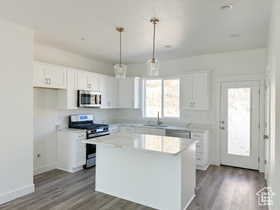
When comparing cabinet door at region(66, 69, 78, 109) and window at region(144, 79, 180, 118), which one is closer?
cabinet door at region(66, 69, 78, 109)

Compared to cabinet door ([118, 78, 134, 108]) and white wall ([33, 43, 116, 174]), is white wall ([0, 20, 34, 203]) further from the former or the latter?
cabinet door ([118, 78, 134, 108])

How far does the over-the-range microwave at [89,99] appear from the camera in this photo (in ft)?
15.5

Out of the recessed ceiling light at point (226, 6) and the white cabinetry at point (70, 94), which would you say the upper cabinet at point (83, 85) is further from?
the recessed ceiling light at point (226, 6)

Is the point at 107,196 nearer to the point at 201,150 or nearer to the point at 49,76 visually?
the point at 201,150

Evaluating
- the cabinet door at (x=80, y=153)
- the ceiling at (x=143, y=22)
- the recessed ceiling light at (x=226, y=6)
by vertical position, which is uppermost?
the ceiling at (x=143, y=22)

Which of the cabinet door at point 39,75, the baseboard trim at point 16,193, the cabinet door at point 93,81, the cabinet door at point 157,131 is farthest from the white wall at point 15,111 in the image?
the cabinet door at point 157,131

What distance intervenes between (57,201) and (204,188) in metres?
2.54

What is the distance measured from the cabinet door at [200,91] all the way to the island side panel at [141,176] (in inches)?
105

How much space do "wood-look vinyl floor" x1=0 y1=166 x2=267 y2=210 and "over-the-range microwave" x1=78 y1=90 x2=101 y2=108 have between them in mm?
1628

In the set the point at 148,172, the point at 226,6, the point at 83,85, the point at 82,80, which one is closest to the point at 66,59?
the point at 82,80

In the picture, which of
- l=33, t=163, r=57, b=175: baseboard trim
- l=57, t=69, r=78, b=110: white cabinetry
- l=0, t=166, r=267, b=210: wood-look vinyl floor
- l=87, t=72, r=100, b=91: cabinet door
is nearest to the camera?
l=0, t=166, r=267, b=210: wood-look vinyl floor

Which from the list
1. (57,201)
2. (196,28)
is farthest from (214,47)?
(57,201)

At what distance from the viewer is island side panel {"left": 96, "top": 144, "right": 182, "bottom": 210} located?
2717mm

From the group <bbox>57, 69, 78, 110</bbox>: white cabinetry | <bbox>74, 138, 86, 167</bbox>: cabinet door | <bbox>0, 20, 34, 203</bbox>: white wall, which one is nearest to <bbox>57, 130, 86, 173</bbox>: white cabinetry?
<bbox>74, 138, 86, 167</bbox>: cabinet door
